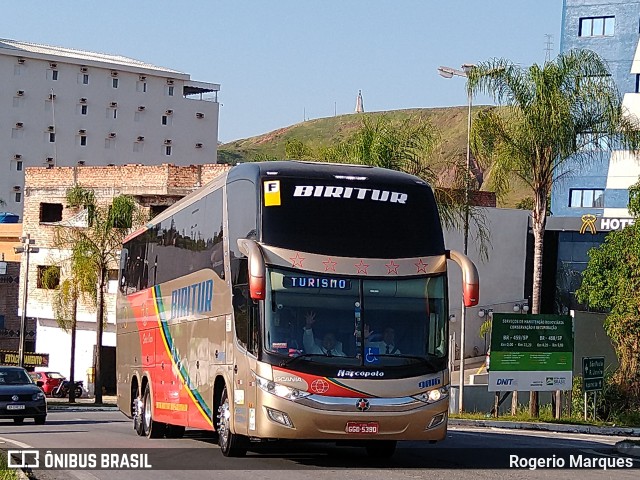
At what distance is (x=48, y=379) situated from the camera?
64312mm

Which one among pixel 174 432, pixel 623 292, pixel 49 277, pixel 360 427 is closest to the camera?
pixel 360 427

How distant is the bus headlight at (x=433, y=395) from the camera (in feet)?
50.5

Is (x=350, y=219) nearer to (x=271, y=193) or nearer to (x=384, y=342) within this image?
(x=271, y=193)

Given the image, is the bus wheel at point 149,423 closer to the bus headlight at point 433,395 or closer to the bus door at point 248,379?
the bus door at point 248,379

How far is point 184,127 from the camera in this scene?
128 m

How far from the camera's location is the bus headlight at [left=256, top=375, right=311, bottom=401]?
593 inches

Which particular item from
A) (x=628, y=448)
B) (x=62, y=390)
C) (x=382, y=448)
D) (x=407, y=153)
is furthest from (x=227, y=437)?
(x=62, y=390)

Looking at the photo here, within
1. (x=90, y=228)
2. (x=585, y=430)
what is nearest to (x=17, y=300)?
(x=90, y=228)

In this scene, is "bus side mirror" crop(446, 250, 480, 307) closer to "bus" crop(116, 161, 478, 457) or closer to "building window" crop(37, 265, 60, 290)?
"bus" crop(116, 161, 478, 457)

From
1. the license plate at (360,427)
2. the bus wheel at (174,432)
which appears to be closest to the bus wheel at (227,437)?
the license plate at (360,427)

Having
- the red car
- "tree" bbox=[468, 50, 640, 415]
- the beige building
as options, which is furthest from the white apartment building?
"tree" bbox=[468, 50, 640, 415]

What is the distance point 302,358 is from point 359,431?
1.17m

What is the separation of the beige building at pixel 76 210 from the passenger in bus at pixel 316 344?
160 feet

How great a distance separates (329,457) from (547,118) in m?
17.8
